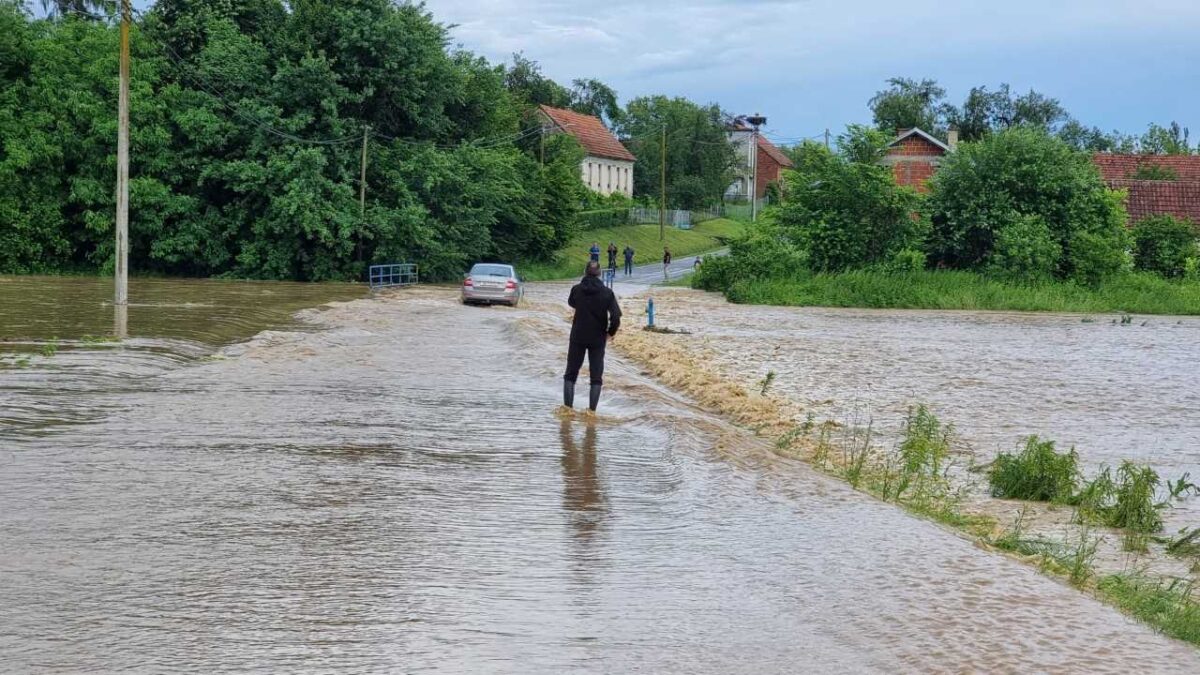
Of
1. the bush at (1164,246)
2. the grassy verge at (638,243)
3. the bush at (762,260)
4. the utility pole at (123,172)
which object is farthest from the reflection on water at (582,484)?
the bush at (1164,246)

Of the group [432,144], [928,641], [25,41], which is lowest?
[928,641]

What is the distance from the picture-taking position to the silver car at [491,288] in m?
40.9

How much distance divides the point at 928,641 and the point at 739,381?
587 inches

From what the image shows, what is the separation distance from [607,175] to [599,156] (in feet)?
13.3

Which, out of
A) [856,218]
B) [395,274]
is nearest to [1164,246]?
[856,218]

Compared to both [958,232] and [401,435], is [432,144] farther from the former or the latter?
[401,435]

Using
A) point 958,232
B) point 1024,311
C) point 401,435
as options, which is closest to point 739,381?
point 401,435

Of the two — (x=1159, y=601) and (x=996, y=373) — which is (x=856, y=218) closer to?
(x=996, y=373)

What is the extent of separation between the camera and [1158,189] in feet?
212

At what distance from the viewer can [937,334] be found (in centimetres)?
3644

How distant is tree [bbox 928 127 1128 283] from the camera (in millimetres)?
51281

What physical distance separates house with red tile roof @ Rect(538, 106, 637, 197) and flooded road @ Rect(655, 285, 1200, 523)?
61851 mm

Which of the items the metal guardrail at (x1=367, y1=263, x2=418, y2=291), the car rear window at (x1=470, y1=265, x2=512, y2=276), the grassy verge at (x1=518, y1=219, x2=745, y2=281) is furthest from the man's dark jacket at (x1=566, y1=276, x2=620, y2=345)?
the grassy verge at (x1=518, y1=219, x2=745, y2=281)

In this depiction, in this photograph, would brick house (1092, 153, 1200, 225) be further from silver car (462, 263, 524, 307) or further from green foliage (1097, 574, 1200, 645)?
green foliage (1097, 574, 1200, 645)
